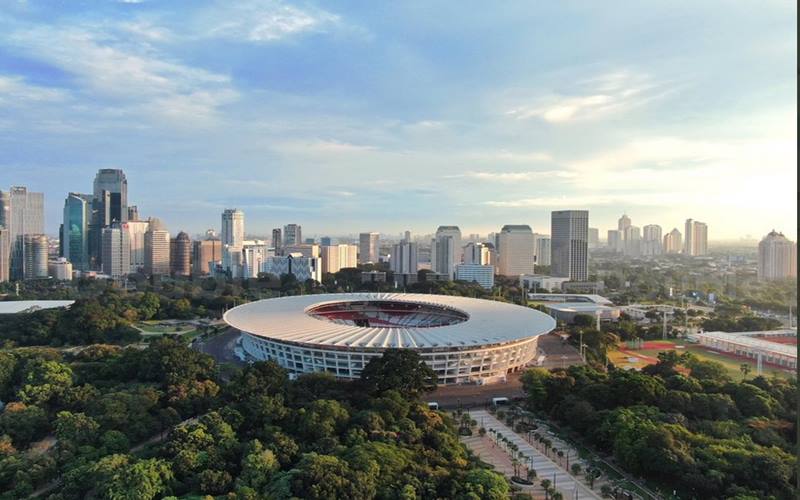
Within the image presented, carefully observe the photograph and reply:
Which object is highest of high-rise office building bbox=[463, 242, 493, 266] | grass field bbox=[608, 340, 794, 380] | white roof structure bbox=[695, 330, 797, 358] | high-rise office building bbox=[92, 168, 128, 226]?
high-rise office building bbox=[92, 168, 128, 226]

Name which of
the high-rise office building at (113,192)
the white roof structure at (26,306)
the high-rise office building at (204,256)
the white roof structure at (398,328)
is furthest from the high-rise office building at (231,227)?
the white roof structure at (398,328)

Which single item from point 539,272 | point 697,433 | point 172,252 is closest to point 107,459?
point 697,433

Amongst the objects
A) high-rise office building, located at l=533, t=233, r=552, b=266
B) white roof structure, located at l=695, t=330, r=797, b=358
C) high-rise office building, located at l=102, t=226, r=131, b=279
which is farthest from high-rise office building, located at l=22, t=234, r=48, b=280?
high-rise office building, located at l=533, t=233, r=552, b=266

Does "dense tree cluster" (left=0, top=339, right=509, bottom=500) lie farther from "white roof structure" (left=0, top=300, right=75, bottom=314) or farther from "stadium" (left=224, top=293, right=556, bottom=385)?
"white roof structure" (left=0, top=300, right=75, bottom=314)

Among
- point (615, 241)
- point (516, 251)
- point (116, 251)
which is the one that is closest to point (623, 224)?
point (615, 241)

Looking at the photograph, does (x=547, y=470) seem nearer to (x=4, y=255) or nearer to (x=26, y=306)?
(x=26, y=306)

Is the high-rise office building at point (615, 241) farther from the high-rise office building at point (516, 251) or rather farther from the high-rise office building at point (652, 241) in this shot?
the high-rise office building at point (516, 251)
